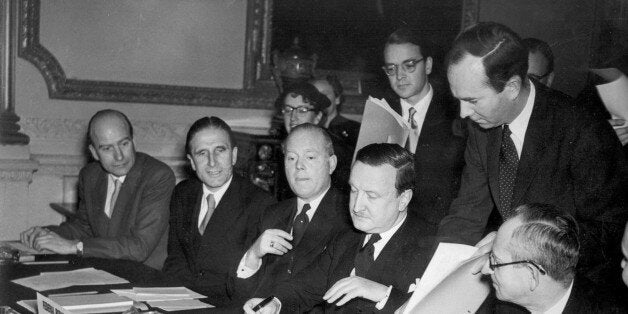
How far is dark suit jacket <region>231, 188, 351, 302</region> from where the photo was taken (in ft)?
9.08

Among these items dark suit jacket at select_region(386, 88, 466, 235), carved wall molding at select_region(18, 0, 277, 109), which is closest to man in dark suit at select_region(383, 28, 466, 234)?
dark suit jacket at select_region(386, 88, 466, 235)

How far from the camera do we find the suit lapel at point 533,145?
7.40ft

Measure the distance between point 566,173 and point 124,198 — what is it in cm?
243

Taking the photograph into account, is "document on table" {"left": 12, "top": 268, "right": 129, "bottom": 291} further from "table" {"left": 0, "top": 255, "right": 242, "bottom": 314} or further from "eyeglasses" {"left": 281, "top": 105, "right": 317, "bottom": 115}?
"eyeglasses" {"left": 281, "top": 105, "right": 317, "bottom": 115}

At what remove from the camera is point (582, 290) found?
185cm

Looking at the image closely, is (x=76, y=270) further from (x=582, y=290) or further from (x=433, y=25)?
(x=433, y=25)

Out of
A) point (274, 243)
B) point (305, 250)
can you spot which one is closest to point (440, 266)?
point (274, 243)

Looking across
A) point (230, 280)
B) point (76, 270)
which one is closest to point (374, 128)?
point (230, 280)

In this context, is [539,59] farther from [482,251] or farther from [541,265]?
[541,265]

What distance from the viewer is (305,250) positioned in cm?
282

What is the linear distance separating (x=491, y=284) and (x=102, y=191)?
8.51 ft

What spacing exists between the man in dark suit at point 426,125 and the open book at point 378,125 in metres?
0.57

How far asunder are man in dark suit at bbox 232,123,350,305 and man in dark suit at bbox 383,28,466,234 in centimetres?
57

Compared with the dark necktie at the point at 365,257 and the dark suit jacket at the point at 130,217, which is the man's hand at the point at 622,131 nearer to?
the dark necktie at the point at 365,257
